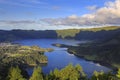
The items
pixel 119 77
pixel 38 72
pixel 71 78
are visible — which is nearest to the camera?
pixel 119 77

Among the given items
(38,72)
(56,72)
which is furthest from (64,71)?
(38,72)

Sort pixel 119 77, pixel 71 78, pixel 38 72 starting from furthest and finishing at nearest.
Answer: pixel 71 78
pixel 38 72
pixel 119 77

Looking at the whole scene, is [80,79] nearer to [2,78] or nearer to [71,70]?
[71,70]

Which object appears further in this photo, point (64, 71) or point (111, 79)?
point (64, 71)

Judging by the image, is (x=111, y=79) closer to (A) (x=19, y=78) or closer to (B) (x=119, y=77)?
(B) (x=119, y=77)

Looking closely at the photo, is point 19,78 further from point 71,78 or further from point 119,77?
point 119,77

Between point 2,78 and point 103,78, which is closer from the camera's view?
point 103,78

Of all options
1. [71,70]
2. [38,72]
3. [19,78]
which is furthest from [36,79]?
[71,70]

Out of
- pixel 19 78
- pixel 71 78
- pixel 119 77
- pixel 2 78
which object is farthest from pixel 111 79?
pixel 2 78
